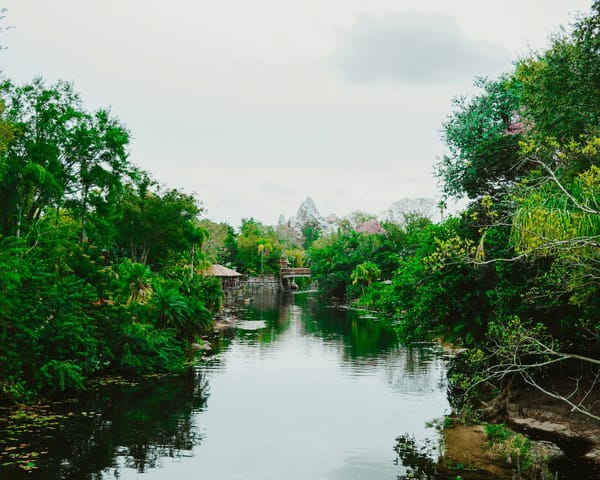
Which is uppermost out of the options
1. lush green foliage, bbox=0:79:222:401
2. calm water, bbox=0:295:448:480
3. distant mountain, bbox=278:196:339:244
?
distant mountain, bbox=278:196:339:244

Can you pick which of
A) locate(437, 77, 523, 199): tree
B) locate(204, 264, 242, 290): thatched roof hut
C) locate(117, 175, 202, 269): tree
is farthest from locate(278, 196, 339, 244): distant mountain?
locate(437, 77, 523, 199): tree

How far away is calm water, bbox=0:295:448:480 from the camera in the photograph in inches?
508

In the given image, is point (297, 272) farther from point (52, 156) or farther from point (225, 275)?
point (52, 156)

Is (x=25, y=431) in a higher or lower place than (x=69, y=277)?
lower

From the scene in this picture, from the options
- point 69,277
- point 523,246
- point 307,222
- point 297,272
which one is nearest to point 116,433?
point 69,277

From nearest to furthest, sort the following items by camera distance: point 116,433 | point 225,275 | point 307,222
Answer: point 116,433 → point 225,275 → point 307,222

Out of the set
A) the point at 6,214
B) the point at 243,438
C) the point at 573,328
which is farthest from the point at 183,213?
the point at 573,328

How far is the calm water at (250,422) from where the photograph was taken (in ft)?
42.4

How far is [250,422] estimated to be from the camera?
16797 millimetres

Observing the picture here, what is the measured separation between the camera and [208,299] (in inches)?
1374

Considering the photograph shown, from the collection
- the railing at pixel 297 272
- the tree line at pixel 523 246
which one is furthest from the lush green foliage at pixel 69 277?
the railing at pixel 297 272

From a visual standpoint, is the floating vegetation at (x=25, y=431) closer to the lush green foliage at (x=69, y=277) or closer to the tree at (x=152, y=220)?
the lush green foliage at (x=69, y=277)

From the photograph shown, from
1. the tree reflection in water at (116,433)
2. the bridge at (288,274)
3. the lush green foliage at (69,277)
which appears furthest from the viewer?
the bridge at (288,274)

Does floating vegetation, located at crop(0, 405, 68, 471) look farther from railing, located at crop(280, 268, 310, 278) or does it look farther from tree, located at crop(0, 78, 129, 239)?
railing, located at crop(280, 268, 310, 278)
